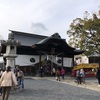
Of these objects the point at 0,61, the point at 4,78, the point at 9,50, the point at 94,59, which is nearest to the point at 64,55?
the point at 0,61

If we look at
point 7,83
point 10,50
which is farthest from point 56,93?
point 7,83

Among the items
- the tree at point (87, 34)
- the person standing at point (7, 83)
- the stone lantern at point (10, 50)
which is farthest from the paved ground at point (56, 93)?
the tree at point (87, 34)

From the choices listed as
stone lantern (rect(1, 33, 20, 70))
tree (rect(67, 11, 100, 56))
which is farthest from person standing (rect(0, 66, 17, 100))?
tree (rect(67, 11, 100, 56))

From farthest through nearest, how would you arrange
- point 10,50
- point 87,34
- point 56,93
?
1. point 87,34
2. point 10,50
3. point 56,93

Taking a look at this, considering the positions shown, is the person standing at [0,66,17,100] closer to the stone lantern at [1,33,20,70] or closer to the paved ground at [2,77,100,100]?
the paved ground at [2,77,100,100]

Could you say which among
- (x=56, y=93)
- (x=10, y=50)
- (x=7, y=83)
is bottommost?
(x=56, y=93)

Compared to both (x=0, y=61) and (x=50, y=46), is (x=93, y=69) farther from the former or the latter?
(x=0, y=61)

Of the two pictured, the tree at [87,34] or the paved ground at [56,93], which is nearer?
the paved ground at [56,93]

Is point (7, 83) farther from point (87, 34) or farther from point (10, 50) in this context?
point (87, 34)

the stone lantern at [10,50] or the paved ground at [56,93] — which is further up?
the stone lantern at [10,50]

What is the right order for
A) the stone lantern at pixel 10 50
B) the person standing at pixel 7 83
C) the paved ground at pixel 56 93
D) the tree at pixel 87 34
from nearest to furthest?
1. the person standing at pixel 7 83
2. the paved ground at pixel 56 93
3. the stone lantern at pixel 10 50
4. the tree at pixel 87 34

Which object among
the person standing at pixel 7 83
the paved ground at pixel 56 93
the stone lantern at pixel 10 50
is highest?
the stone lantern at pixel 10 50

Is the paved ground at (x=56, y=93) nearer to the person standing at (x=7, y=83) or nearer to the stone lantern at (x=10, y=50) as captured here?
the person standing at (x=7, y=83)

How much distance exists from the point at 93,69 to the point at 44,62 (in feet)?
25.2
